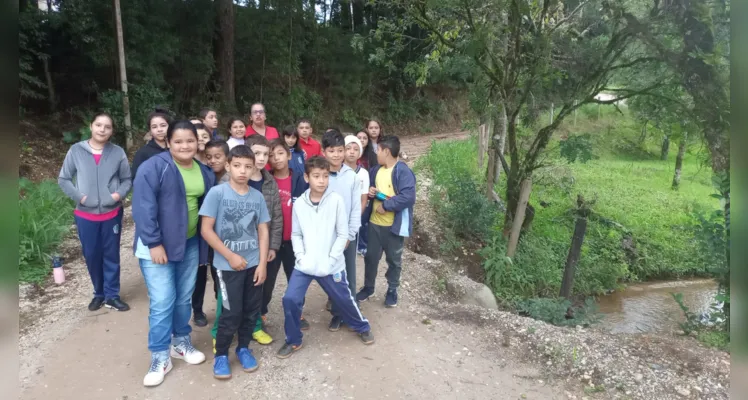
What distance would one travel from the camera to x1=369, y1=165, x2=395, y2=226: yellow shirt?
4355 millimetres

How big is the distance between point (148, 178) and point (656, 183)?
17.1m

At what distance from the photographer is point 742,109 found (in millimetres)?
787

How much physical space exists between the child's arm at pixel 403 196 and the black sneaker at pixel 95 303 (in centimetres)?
282

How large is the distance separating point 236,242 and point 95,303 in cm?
208

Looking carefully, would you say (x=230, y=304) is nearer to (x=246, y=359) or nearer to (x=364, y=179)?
(x=246, y=359)

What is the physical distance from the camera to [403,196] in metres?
4.20

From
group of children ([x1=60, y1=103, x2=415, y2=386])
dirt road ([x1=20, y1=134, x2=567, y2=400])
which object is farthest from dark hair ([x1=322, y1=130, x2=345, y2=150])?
dirt road ([x1=20, y1=134, x2=567, y2=400])

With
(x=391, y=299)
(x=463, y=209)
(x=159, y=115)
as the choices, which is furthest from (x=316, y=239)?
(x=463, y=209)

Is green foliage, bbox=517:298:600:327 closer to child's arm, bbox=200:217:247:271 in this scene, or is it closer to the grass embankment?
the grass embankment

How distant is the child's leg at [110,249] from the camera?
4133 millimetres

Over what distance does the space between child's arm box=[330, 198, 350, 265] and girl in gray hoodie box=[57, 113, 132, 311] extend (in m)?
2.03

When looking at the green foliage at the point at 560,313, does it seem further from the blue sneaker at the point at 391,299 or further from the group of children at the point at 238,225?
the group of children at the point at 238,225

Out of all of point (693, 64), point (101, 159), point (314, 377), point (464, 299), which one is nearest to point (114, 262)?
point (101, 159)

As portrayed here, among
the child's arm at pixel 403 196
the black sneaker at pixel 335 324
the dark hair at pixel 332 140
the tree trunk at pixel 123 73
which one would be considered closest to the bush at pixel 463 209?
the child's arm at pixel 403 196
